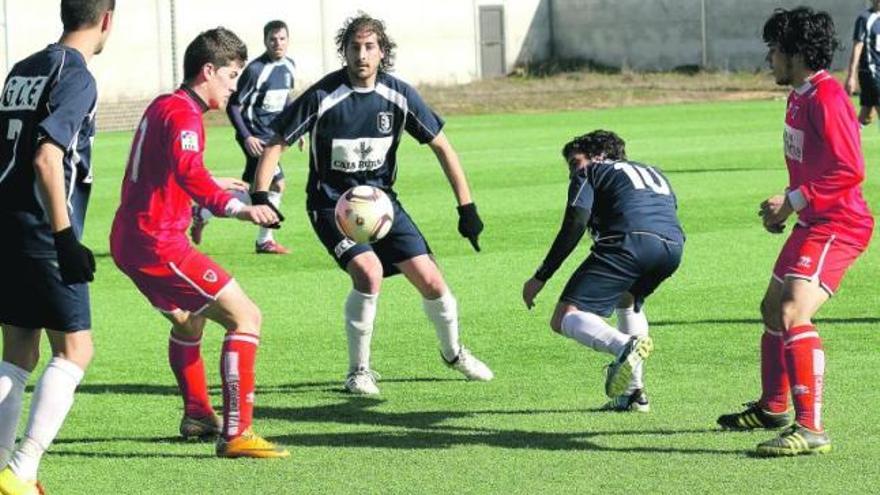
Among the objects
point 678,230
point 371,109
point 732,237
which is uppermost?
point 371,109

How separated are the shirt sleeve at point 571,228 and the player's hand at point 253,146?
7509 millimetres

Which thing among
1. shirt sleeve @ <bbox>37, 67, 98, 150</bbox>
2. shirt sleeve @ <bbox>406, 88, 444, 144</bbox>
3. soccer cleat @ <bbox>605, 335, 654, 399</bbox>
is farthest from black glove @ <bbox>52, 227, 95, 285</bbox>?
shirt sleeve @ <bbox>406, 88, 444, 144</bbox>

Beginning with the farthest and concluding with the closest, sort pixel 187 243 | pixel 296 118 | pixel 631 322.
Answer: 1. pixel 296 118
2. pixel 631 322
3. pixel 187 243

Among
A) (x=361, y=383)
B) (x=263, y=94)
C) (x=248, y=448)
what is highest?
(x=263, y=94)

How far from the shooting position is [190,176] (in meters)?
7.09

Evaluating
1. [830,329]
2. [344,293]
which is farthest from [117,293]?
[830,329]

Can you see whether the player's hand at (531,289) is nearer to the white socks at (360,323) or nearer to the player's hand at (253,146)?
the white socks at (360,323)

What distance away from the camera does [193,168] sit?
709 centimetres

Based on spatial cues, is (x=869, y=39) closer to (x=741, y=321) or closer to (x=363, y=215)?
(x=741, y=321)

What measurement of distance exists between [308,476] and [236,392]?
23.0 inches

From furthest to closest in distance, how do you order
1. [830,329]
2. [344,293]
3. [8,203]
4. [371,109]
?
1. [344,293]
2. [830,329]
3. [371,109]
4. [8,203]

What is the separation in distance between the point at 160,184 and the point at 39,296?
106cm

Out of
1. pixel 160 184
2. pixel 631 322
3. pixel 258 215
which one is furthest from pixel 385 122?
pixel 258 215

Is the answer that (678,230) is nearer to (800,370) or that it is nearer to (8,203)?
(800,370)
